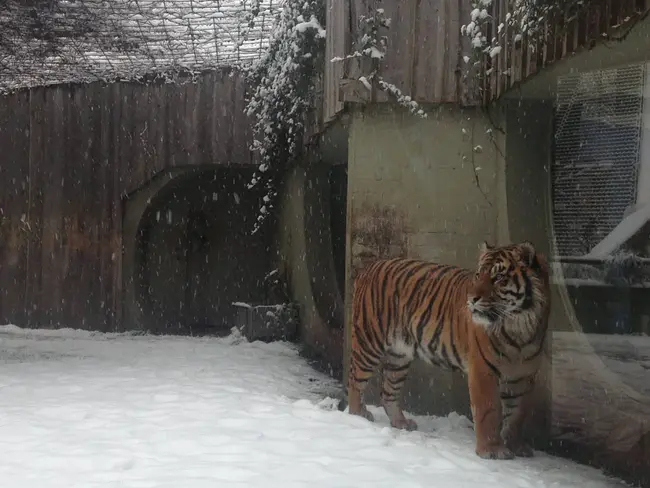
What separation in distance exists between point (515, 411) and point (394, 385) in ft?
2.81

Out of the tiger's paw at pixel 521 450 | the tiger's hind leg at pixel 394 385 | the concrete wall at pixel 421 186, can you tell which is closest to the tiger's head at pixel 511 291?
the tiger's paw at pixel 521 450

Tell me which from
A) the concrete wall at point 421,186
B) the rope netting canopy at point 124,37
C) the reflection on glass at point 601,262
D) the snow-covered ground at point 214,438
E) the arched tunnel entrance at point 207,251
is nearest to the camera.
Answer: the snow-covered ground at point 214,438

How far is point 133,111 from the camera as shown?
380 inches

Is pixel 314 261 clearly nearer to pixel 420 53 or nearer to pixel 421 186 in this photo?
pixel 421 186

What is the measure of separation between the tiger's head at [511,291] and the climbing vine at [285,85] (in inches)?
124

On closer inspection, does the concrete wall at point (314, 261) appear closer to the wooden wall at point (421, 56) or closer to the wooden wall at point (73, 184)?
the wooden wall at point (73, 184)

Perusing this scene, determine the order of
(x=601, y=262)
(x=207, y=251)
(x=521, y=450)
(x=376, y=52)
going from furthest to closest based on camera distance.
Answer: (x=207, y=251) < (x=376, y=52) < (x=601, y=262) < (x=521, y=450)

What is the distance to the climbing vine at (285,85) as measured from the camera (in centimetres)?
689

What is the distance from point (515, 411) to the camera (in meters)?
4.59

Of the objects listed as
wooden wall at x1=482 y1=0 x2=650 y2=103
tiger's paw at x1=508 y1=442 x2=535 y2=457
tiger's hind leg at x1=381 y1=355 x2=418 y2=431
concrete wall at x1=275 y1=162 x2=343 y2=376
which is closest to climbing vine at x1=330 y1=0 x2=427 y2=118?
wooden wall at x1=482 y1=0 x2=650 y2=103

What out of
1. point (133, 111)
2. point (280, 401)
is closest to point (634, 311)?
point (280, 401)

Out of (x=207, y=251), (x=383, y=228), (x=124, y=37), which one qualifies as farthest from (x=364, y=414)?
(x=207, y=251)

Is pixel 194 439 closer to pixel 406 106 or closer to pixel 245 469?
pixel 245 469

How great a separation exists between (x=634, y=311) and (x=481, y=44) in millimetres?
2038
